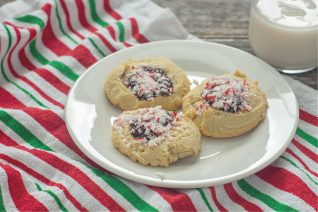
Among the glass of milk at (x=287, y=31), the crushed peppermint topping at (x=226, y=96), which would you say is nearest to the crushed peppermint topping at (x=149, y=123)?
the crushed peppermint topping at (x=226, y=96)

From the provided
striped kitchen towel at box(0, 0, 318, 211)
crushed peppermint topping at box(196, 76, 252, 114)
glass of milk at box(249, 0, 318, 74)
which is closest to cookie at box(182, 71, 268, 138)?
crushed peppermint topping at box(196, 76, 252, 114)

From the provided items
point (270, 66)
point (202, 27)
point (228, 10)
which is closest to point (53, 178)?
point (270, 66)

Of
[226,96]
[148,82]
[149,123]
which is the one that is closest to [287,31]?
[226,96]

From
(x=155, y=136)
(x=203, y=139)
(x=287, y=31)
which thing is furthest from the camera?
(x=287, y=31)

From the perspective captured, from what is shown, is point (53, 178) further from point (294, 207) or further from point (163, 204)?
point (294, 207)

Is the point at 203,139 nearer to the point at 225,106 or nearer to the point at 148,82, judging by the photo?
the point at 225,106

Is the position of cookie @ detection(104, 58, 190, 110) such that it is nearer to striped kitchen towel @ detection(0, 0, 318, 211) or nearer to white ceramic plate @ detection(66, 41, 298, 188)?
white ceramic plate @ detection(66, 41, 298, 188)
